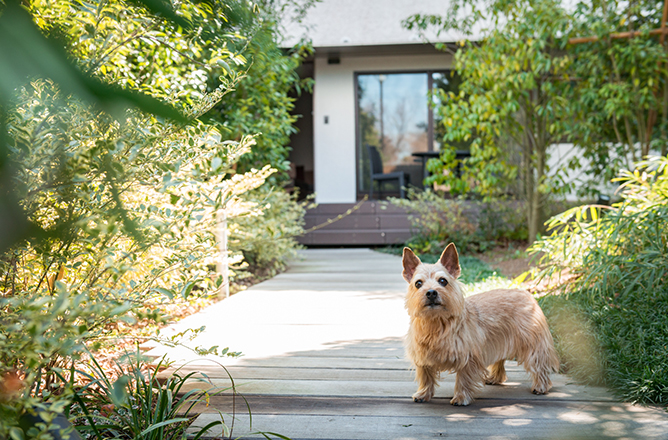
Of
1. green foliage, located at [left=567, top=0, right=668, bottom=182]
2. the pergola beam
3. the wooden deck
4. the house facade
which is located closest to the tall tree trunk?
green foliage, located at [left=567, top=0, right=668, bottom=182]

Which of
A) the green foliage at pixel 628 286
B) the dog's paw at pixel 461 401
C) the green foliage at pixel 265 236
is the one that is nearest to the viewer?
the dog's paw at pixel 461 401

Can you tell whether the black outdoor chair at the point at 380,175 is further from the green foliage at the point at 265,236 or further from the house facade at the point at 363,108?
the green foliage at the point at 265,236

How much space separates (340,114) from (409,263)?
843 cm

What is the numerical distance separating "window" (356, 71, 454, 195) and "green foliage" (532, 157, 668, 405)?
6.83 m

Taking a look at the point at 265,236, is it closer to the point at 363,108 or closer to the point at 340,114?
the point at 340,114

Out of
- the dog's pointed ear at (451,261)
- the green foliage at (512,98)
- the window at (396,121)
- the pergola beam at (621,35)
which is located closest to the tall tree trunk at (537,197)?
the green foliage at (512,98)

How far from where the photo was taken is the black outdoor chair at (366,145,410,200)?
10.0 metres

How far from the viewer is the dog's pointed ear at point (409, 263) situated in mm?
2180

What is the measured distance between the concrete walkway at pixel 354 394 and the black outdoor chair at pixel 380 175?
6.25 m

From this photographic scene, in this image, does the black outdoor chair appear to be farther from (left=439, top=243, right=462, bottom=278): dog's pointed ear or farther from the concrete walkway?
(left=439, top=243, right=462, bottom=278): dog's pointed ear

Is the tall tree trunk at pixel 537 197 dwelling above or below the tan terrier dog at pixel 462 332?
above

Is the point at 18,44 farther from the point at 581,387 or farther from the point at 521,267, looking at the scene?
the point at 521,267

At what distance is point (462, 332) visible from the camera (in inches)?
81.5

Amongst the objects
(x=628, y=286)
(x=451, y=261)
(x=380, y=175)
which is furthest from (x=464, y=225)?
(x=451, y=261)
